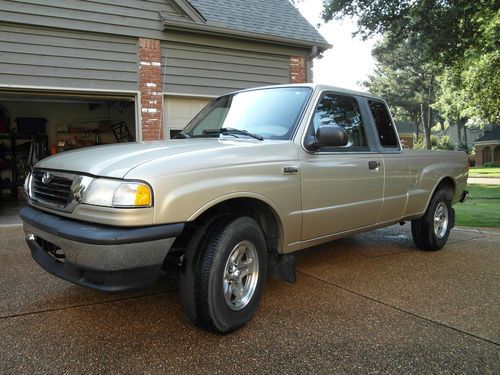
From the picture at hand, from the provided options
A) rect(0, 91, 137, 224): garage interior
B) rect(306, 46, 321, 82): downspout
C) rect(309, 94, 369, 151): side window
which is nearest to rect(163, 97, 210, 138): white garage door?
rect(306, 46, 321, 82): downspout

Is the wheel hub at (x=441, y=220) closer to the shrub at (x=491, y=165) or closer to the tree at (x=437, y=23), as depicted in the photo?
the tree at (x=437, y=23)

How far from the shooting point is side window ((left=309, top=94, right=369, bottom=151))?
12.8 ft

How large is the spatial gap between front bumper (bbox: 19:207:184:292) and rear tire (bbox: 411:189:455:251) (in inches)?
151

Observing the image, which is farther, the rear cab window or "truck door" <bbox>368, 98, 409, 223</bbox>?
the rear cab window

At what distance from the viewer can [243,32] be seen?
8422 mm

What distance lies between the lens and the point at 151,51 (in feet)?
25.6

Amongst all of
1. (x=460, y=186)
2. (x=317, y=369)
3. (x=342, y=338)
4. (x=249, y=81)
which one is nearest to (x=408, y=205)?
(x=460, y=186)

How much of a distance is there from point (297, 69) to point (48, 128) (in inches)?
313

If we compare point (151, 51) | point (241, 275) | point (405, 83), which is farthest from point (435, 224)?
point (405, 83)

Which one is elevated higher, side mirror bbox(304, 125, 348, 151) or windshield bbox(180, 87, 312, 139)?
windshield bbox(180, 87, 312, 139)

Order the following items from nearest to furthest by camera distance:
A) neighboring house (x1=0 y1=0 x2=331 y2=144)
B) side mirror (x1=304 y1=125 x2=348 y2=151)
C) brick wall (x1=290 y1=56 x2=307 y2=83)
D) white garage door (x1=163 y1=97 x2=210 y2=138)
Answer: side mirror (x1=304 y1=125 x2=348 y2=151), neighboring house (x1=0 y1=0 x2=331 y2=144), white garage door (x1=163 y1=97 x2=210 y2=138), brick wall (x1=290 y1=56 x2=307 y2=83)

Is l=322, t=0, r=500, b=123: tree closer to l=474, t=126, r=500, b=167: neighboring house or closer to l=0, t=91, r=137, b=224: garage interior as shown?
l=0, t=91, r=137, b=224: garage interior

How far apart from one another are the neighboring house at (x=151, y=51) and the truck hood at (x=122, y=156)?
453 centimetres

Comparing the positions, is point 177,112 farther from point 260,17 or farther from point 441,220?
point 441,220
